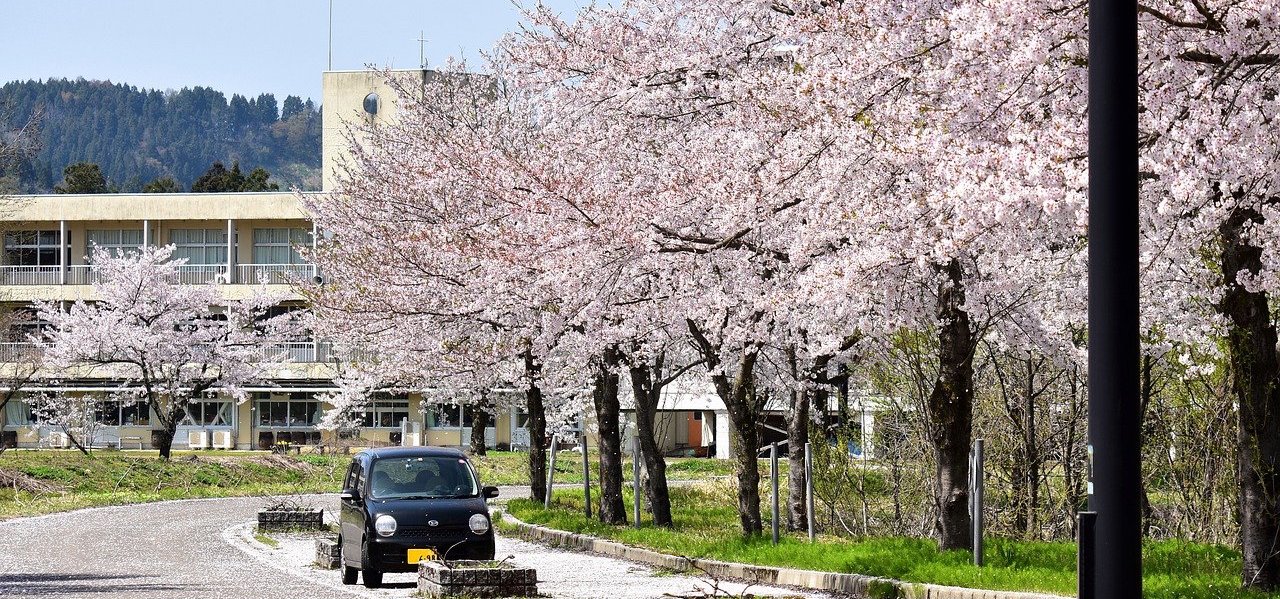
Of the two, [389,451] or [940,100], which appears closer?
[940,100]

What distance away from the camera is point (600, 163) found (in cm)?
1978

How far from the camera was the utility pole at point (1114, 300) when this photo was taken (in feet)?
20.6

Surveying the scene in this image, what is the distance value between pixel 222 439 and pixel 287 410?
357cm

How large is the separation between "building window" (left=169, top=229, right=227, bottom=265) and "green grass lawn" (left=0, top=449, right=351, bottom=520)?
3033cm

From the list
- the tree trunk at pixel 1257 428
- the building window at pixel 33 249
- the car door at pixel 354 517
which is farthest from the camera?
the building window at pixel 33 249

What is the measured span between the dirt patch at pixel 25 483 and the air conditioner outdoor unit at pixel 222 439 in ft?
122

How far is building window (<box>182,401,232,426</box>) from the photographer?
78.7 metres

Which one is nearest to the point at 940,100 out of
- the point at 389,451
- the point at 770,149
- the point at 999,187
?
the point at 999,187

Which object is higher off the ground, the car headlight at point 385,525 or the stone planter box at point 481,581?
the car headlight at point 385,525

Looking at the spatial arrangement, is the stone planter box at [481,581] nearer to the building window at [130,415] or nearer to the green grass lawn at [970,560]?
the green grass lawn at [970,560]

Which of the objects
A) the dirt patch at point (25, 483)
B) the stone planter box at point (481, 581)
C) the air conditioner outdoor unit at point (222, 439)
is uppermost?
the stone planter box at point (481, 581)

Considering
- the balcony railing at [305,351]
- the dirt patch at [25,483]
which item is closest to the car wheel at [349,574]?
the dirt patch at [25,483]

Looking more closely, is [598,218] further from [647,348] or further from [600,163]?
[647,348]

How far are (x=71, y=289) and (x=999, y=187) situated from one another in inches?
2947
